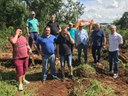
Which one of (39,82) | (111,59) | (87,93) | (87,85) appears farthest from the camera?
(111,59)

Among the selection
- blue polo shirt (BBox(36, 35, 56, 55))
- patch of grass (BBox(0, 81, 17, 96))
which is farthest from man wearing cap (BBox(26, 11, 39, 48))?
patch of grass (BBox(0, 81, 17, 96))

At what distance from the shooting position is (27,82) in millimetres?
11555

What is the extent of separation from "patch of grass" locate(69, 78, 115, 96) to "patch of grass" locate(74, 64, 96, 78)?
1.07m

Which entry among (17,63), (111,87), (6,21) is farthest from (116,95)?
(6,21)

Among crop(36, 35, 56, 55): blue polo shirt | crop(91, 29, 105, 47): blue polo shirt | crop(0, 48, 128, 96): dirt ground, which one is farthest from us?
crop(91, 29, 105, 47): blue polo shirt

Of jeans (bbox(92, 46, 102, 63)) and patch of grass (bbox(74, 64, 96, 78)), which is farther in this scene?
jeans (bbox(92, 46, 102, 63))

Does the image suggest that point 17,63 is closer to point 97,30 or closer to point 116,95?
point 116,95

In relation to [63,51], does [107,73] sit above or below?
below

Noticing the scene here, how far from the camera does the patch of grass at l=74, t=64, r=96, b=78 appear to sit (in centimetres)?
1241

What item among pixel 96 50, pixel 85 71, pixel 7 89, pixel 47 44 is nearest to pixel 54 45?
pixel 47 44

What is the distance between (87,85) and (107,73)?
2262 mm

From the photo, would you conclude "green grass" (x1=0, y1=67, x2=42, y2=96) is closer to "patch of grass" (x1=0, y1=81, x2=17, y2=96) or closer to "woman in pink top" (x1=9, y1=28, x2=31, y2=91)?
"patch of grass" (x1=0, y1=81, x2=17, y2=96)

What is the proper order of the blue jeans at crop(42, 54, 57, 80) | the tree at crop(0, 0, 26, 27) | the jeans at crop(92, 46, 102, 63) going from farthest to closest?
the tree at crop(0, 0, 26, 27) → the jeans at crop(92, 46, 102, 63) → the blue jeans at crop(42, 54, 57, 80)

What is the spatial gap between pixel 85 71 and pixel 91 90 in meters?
1.97
